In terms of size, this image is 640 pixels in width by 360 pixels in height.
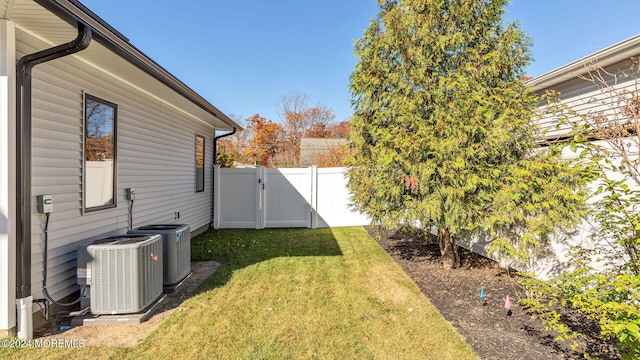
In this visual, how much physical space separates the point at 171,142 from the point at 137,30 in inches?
282

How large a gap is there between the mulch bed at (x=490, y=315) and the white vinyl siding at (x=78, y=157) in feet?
14.6

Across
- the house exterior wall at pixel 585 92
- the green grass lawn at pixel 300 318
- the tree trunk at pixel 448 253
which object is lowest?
the green grass lawn at pixel 300 318

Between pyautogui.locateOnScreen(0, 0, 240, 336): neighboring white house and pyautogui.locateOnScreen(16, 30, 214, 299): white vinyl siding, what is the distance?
0.01 m

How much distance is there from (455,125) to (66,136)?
489 cm

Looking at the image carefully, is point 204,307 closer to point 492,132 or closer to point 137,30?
point 492,132

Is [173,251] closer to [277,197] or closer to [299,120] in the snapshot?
[277,197]

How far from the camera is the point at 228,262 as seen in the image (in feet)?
18.5

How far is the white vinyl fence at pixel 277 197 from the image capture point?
9109 mm

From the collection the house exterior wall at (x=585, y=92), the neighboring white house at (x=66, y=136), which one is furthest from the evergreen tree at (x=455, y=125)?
the neighboring white house at (x=66, y=136)

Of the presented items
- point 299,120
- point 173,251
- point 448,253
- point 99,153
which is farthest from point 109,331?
point 299,120

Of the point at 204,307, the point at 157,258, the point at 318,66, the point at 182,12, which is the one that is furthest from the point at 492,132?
the point at 318,66

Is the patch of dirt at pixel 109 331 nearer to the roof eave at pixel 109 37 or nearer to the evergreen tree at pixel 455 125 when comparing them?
the roof eave at pixel 109 37

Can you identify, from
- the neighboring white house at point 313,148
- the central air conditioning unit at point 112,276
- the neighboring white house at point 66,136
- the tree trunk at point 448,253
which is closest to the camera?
the neighboring white house at point 66,136

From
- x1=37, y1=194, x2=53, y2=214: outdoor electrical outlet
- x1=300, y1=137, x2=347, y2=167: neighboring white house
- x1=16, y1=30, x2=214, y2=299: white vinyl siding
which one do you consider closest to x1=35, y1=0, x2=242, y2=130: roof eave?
x1=16, y1=30, x2=214, y2=299: white vinyl siding
